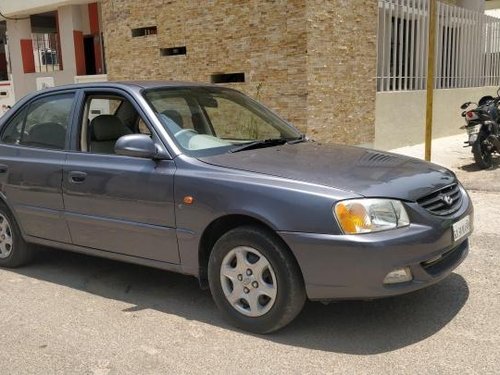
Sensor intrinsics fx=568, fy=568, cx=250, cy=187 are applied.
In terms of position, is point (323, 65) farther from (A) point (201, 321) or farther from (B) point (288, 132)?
(A) point (201, 321)

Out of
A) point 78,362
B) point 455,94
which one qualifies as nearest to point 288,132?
point 78,362

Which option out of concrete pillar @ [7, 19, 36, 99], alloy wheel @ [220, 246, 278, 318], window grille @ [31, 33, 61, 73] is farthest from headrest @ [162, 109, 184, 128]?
concrete pillar @ [7, 19, 36, 99]

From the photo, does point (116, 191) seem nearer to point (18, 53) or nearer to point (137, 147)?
point (137, 147)

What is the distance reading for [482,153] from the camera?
9.53 meters

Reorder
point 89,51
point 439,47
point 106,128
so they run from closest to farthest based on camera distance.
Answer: point 106,128 → point 439,47 → point 89,51

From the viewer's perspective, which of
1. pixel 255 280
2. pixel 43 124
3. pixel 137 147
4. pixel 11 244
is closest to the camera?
pixel 255 280

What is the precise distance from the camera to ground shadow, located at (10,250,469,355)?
11.9 feet

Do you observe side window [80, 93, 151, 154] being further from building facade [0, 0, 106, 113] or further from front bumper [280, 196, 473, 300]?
building facade [0, 0, 106, 113]

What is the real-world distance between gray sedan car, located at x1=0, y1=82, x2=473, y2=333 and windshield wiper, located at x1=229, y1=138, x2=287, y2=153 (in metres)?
0.02

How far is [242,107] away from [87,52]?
1500 cm

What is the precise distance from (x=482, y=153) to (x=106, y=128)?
22.8 ft

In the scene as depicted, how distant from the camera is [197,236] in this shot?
12.8ft

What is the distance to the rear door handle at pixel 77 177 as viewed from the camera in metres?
4.53

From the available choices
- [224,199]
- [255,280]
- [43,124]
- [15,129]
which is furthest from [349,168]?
[15,129]
